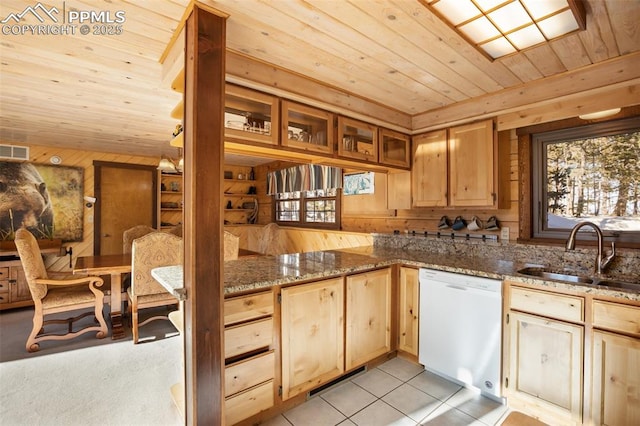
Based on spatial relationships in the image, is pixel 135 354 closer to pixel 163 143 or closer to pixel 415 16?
pixel 163 143

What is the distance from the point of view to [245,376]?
1724mm

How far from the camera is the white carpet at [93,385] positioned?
6.26ft

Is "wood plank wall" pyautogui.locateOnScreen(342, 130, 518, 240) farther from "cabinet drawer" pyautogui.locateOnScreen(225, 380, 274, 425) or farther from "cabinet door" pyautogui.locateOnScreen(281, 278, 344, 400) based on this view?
"cabinet drawer" pyautogui.locateOnScreen(225, 380, 274, 425)

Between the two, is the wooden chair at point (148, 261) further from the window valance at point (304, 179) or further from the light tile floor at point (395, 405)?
the window valance at point (304, 179)

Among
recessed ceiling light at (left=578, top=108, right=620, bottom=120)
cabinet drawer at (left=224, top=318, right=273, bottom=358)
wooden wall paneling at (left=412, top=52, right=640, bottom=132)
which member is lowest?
cabinet drawer at (left=224, top=318, right=273, bottom=358)

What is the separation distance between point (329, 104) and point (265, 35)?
81 cm

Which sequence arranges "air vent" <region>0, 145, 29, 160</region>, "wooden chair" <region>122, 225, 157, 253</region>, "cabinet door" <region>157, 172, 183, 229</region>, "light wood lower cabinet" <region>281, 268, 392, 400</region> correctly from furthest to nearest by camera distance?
"cabinet door" <region>157, 172, 183, 229</region> < "air vent" <region>0, 145, 29, 160</region> < "wooden chair" <region>122, 225, 157, 253</region> < "light wood lower cabinet" <region>281, 268, 392, 400</region>

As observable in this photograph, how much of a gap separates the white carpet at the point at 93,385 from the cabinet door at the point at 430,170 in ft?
8.09

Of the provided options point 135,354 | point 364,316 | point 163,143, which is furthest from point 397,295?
point 163,143

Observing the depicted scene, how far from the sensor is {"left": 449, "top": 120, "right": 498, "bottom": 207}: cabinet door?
2.58m

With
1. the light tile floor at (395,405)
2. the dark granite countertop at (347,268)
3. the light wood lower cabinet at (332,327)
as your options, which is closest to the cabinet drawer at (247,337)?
the light wood lower cabinet at (332,327)

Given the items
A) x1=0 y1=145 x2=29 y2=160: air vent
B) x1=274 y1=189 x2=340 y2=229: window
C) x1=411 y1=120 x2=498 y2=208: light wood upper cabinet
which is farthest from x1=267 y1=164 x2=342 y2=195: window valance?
x1=0 y1=145 x2=29 y2=160: air vent

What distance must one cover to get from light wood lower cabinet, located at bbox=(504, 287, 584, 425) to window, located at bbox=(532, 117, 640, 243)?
3.26 ft

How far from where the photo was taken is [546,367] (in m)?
1.81
